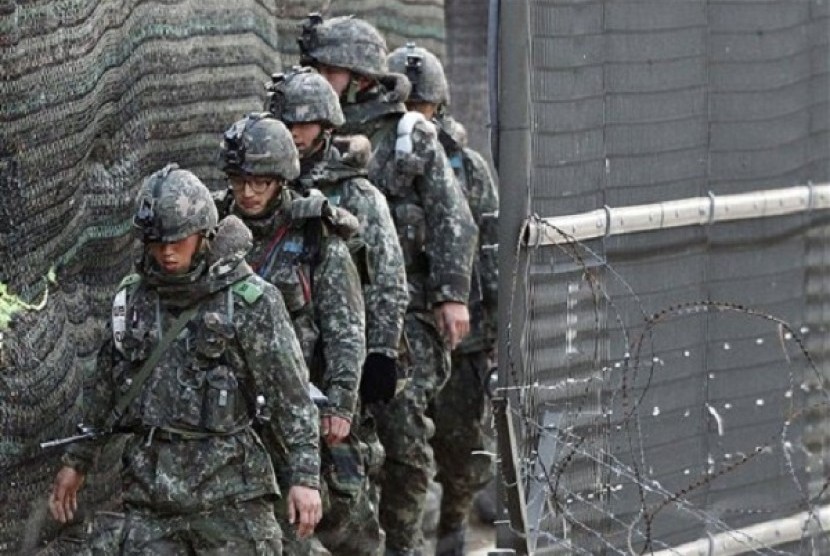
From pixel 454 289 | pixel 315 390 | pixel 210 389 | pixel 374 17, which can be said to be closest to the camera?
pixel 210 389

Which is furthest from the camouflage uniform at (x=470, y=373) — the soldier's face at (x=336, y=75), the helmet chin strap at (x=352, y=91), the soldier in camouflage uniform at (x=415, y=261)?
the soldier's face at (x=336, y=75)

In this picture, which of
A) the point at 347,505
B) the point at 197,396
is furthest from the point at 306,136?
the point at 197,396

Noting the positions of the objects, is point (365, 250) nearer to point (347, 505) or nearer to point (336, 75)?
point (347, 505)

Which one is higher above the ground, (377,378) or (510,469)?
(377,378)

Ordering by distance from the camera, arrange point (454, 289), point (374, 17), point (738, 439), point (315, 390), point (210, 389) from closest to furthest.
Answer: point (210, 389), point (315, 390), point (738, 439), point (454, 289), point (374, 17)

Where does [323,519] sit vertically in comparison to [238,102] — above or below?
below

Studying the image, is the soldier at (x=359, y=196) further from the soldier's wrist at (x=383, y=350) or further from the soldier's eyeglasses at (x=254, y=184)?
the soldier's eyeglasses at (x=254, y=184)

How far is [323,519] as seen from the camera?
434 inches

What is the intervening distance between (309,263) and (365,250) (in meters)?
0.56

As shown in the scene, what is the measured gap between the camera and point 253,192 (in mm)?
10367

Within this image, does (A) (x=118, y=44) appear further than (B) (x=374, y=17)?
No

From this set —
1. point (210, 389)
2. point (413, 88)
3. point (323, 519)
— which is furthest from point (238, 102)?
point (210, 389)

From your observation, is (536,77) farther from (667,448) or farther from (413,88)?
(413,88)

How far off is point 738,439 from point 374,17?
341 cm
